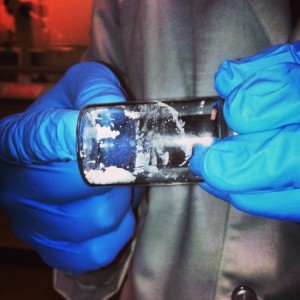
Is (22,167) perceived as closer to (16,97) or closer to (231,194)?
(231,194)

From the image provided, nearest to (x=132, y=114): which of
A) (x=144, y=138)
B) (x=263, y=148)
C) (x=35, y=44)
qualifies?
(x=144, y=138)

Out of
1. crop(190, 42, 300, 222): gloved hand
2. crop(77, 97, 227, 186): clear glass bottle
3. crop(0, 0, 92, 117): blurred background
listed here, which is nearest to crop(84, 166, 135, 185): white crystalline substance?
crop(77, 97, 227, 186): clear glass bottle

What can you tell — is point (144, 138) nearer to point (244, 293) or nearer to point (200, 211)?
point (200, 211)

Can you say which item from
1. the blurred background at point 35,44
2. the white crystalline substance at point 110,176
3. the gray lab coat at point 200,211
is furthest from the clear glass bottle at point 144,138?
the blurred background at point 35,44

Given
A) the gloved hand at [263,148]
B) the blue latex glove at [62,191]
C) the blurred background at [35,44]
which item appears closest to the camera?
the gloved hand at [263,148]

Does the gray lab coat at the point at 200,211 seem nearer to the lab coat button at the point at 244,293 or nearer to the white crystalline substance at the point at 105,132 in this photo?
the lab coat button at the point at 244,293

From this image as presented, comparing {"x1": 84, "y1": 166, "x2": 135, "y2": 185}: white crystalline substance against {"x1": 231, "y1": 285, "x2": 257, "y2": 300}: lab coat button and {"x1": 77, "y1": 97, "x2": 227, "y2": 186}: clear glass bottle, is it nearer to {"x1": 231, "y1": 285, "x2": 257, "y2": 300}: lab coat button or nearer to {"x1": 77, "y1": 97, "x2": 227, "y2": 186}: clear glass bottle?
{"x1": 77, "y1": 97, "x2": 227, "y2": 186}: clear glass bottle

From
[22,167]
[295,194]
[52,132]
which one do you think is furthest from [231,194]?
[22,167]
